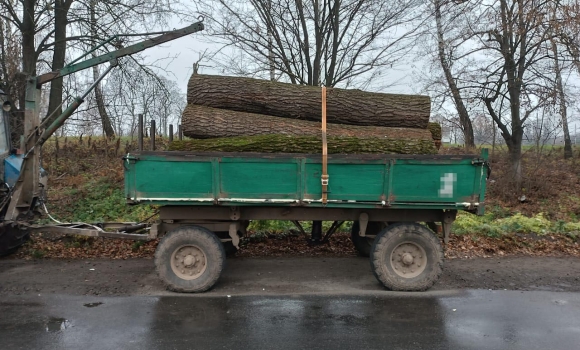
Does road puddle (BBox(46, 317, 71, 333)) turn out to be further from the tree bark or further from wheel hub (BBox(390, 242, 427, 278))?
wheel hub (BBox(390, 242, 427, 278))

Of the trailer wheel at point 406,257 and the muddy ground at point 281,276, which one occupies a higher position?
the trailer wheel at point 406,257

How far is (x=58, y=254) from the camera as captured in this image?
7727mm

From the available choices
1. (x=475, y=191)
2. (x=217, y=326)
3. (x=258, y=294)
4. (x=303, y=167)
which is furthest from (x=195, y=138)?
(x=475, y=191)

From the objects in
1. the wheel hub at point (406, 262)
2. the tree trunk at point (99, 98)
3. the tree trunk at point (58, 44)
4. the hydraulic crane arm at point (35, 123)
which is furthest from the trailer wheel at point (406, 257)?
the tree trunk at point (58, 44)

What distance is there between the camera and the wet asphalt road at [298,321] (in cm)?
436

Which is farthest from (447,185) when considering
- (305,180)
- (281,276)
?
(281,276)

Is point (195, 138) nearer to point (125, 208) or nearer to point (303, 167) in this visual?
point (303, 167)

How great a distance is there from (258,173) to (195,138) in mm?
1675

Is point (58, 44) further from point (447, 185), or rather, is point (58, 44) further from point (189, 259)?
point (447, 185)

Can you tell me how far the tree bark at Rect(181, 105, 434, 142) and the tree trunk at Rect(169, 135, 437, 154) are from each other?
0.76 feet

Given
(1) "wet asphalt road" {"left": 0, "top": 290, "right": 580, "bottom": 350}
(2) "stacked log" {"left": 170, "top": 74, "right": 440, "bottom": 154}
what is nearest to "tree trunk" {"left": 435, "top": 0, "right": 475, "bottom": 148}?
(2) "stacked log" {"left": 170, "top": 74, "right": 440, "bottom": 154}

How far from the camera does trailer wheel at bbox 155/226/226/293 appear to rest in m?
5.84

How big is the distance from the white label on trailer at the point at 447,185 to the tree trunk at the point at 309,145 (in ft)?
2.41

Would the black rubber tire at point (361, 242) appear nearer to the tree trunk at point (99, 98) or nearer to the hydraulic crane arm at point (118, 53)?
the hydraulic crane arm at point (118, 53)
